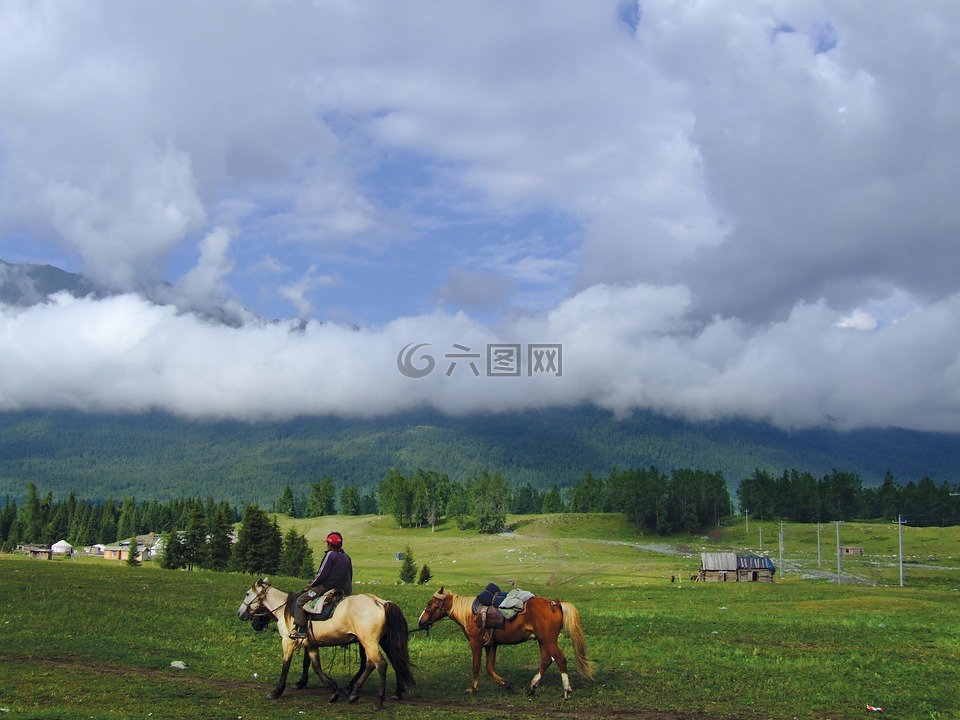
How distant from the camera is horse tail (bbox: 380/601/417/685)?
1872 cm

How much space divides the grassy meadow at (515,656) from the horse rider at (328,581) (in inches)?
72.7

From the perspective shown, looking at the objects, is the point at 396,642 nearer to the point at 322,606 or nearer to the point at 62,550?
the point at 322,606

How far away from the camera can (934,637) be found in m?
29.0

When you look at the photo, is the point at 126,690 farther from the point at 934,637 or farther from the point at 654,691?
the point at 934,637

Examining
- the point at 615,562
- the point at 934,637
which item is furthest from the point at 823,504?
the point at 934,637

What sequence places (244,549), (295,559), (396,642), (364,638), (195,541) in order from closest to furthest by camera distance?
1. (364,638)
2. (396,642)
3. (244,549)
4. (295,559)
5. (195,541)

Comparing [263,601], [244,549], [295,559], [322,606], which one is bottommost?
[295,559]

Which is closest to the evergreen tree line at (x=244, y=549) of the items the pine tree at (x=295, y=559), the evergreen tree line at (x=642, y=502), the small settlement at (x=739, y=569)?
the pine tree at (x=295, y=559)

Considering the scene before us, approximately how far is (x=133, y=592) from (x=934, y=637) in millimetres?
35496

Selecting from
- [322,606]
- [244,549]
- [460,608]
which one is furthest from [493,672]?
[244,549]

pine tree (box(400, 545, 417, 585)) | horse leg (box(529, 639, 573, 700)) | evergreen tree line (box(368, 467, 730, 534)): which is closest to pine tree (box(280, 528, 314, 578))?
pine tree (box(400, 545, 417, 585))

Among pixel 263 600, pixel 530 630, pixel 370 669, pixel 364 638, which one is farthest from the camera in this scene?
pixel 263 600

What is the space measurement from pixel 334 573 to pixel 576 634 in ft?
21.0

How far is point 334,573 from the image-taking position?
19672 mm
